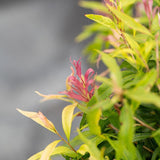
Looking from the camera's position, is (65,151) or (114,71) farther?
(65,151)

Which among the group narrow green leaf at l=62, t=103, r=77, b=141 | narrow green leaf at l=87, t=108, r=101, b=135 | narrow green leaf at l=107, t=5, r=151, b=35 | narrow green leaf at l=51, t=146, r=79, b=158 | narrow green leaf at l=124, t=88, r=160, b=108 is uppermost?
narrow green leaf at l=107, t=5, r=151, b=35

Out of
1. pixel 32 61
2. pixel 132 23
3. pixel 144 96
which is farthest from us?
pixel 32 61

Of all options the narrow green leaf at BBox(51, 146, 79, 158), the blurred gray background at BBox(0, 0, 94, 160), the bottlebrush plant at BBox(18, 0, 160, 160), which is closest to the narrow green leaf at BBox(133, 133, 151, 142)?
the bottlebrush plant at BBox(18, 0, 160, 160)

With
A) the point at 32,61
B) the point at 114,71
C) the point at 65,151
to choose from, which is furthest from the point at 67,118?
the point at 32,61

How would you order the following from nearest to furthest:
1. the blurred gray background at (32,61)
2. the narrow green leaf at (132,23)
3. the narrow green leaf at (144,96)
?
the narrow green leaf at (144,96)
the narrow green leaf at (132,23)
the blurred gray background at (32,61)

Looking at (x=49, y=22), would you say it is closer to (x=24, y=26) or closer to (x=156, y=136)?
(x=24, y=26)

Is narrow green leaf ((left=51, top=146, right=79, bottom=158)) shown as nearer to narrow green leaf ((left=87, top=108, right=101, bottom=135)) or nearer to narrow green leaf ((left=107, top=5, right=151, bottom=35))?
narrow green leaf ((left=87, top=108, right=101, bottom=135))

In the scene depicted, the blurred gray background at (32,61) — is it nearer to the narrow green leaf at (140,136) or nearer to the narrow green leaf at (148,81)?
the narrow green leaf at (140,136)

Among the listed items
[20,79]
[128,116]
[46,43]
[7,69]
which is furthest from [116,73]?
[46,43]

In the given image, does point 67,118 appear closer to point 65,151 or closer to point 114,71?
point 65,151

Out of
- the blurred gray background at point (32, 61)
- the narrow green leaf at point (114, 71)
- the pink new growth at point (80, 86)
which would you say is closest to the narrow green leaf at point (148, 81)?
the narrow green leaf at point (114, 71)
